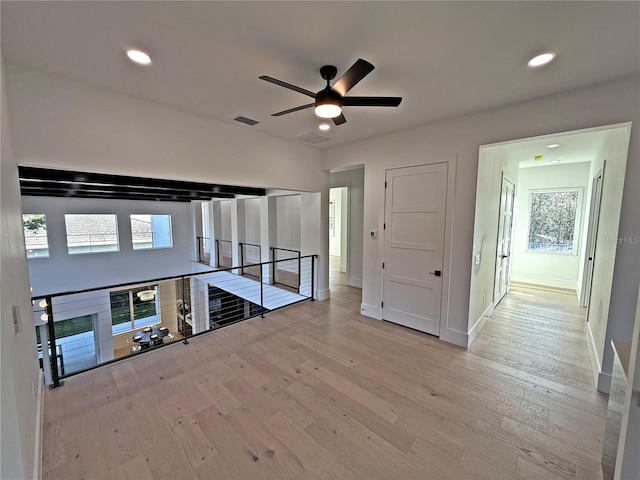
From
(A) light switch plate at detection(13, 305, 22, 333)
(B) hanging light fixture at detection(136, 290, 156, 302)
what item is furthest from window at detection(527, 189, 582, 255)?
(B) hanging light fixture at detection(136, 290, 156, 302)

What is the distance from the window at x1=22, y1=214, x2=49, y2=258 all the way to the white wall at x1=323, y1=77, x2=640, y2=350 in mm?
7768

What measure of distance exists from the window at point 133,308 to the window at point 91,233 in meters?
1.83

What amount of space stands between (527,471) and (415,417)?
2.36 ft

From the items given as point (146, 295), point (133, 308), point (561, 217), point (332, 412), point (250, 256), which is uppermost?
point (561, 217)

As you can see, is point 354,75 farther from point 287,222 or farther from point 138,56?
point 287,222

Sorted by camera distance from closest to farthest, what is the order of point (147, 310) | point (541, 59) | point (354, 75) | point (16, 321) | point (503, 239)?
1. point (16, 321)
2. point (354, 75)
3. point (541, 59)
4. point (503, 239)
5. point (147, 310)

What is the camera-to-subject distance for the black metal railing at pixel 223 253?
8.77 meters

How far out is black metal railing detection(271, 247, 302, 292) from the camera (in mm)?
6260

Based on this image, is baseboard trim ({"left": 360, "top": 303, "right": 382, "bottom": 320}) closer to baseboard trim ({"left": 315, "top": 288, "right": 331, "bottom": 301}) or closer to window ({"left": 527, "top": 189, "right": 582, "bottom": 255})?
baseboard trim ({"left": 315, "top": 288, "right": 331, "bottom": 301})

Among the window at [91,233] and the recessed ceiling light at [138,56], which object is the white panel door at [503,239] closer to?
the recessed ceiling light at [138,56]

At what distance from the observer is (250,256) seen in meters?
7.65

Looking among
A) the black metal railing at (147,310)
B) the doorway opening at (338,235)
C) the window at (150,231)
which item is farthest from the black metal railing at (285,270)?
the window at (150,231)

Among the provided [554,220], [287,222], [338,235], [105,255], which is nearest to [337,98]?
[287,222]

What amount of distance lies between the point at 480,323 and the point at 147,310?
10966mm
